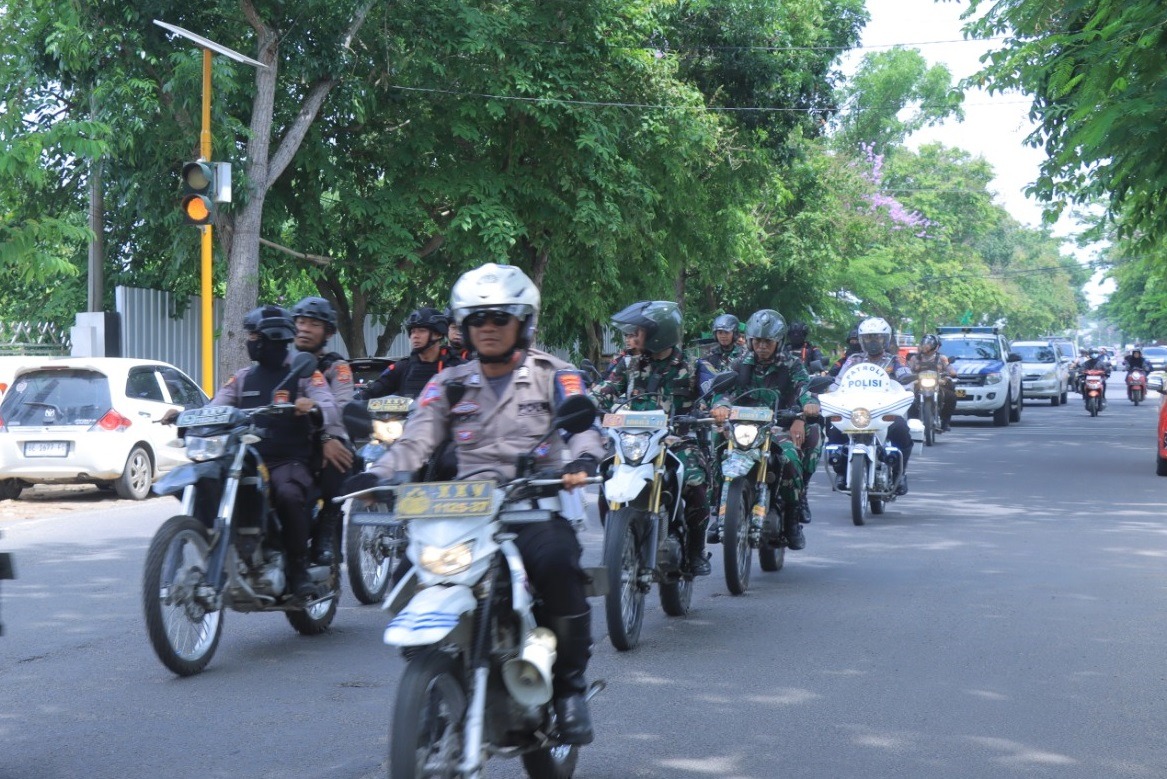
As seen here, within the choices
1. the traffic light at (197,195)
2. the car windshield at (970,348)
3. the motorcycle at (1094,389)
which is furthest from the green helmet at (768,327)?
the motorcycle at (1094,389)

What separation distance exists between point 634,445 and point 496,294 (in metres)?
3.00

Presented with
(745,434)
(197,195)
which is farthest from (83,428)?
(745,434)

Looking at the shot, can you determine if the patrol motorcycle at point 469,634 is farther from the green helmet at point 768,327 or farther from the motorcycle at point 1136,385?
the motorcycle at point 1136,385

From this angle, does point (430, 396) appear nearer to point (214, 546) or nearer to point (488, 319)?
point (488, 319)

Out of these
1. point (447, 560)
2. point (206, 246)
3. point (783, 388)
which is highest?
point (206, 246)

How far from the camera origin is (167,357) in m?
25.7

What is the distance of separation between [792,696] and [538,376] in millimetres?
2321

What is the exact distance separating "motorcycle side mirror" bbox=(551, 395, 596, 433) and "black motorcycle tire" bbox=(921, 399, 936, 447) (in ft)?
61.0

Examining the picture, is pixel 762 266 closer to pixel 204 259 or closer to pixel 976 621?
pixel 204 259

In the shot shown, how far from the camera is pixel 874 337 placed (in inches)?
570

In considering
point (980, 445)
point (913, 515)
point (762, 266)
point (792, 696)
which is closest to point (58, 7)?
point (913, 515)

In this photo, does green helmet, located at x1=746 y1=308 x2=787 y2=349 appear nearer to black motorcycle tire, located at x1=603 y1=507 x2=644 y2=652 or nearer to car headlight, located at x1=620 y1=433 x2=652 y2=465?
car headlight, located at x1=620 y1=433 x2=652 y2=465

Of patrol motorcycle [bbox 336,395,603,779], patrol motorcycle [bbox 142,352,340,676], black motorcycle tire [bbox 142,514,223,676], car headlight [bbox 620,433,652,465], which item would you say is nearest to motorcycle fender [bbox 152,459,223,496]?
patrol motorcycle [bbox 142,352,340,676]

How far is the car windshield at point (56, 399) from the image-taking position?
15.8 meters
